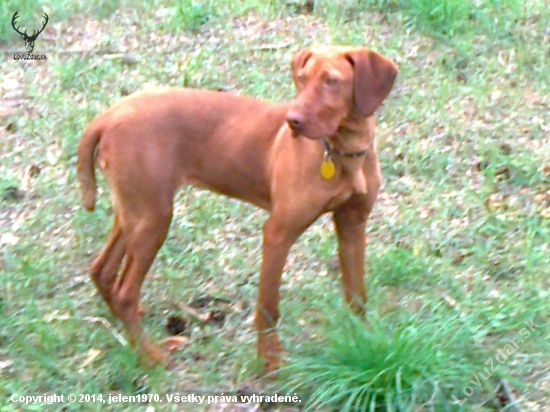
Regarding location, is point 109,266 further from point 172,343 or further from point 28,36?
point 28,36

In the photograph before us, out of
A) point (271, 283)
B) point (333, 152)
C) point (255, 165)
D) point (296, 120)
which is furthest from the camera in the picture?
point (255, 165)

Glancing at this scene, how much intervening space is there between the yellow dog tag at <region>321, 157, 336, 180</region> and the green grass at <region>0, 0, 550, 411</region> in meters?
0.72

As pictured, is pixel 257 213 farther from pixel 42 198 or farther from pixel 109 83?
pixel 109 83

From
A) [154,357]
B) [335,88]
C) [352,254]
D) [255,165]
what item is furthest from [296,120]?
[154,357]

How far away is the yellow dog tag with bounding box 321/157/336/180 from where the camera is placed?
12.1 feet

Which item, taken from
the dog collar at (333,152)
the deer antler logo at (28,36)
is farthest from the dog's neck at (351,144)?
the deer antler logo at (28,36)

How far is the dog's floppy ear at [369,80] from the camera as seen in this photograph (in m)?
3.57

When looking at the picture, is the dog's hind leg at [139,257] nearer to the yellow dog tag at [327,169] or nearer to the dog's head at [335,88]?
the yellow dog tag at [327,169]

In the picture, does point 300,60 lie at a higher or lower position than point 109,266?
higher

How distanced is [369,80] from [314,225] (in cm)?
199

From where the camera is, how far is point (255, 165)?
13.5 ft

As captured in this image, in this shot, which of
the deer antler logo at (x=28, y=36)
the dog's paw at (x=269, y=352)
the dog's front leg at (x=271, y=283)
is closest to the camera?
the dog's front leg at (x=271, y=283)

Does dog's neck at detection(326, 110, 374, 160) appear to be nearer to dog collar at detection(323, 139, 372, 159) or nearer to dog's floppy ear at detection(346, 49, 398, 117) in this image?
dog collar at detection(323, 139, 372, 159)

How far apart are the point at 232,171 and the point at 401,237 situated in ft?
5.04
